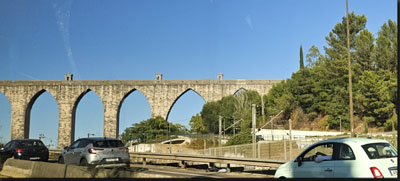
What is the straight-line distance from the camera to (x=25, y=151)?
1639cm

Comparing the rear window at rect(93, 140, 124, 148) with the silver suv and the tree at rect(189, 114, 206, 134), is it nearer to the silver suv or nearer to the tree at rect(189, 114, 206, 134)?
the silver suv

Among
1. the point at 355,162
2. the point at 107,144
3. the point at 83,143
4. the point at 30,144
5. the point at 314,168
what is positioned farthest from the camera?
the point at 30,144

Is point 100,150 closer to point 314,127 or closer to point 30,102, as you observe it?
point 314,127

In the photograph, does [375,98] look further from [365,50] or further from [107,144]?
[107,144]

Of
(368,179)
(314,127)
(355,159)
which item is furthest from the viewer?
(314,127)

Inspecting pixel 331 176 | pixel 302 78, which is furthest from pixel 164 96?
pixel 331 176

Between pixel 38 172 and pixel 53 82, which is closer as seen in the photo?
pixel 38 172

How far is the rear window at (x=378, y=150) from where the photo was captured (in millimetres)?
6531

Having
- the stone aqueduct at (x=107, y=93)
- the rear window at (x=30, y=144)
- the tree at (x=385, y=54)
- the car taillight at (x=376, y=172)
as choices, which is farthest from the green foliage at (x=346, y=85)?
the car taillight at (x=376, y=172)

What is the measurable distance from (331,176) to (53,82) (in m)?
71.5

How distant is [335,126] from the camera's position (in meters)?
47.9

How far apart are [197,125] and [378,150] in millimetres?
57823

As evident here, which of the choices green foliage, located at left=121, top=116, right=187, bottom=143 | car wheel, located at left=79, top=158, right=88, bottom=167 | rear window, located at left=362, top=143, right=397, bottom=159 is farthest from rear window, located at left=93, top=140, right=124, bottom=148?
green foliage, located at left=121, top=116, right=187, bottom=143

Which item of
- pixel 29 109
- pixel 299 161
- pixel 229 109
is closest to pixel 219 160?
pixel 299 161
